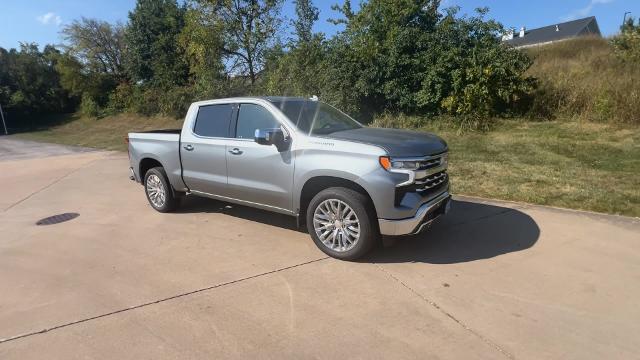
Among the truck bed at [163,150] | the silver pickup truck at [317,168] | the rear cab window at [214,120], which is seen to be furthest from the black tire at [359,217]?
the truck bed at [163,150]

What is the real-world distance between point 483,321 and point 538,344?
410 millimetres

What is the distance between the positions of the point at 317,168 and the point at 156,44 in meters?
27.7

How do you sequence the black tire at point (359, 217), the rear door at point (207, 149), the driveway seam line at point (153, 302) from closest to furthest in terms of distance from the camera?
the driveway seam line at point (153, 302)
the black tire at point (359, 217)
the rear door at point (207, 149)

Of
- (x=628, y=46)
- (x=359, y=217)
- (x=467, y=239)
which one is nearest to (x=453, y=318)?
(x=359, y=217)

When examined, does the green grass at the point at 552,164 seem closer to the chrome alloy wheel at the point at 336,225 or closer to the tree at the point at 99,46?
the chrome alloy wheel at the point at 336,225

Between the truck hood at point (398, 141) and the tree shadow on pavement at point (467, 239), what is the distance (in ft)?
3.15

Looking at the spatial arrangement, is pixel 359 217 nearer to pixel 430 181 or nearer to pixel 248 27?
pixel 430 181

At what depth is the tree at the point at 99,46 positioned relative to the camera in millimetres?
35844

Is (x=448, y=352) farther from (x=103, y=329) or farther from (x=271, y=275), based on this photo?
(x=103, y=329)

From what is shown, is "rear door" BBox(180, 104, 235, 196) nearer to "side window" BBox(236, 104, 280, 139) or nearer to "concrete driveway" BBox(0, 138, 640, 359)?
"side window" BBox(236, 104, 280, 139)

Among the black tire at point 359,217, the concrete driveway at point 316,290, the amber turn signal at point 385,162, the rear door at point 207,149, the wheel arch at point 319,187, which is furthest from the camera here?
the rear door at point 207,149

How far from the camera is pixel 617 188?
21.6 ft

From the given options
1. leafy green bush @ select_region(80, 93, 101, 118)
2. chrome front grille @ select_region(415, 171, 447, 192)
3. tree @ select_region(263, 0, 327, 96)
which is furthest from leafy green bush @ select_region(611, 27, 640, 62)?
leafy green bush @ select_region(80, 93, 101, 118)

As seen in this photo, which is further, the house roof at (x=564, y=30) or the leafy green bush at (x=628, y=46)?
the house roof at (x=564, y=30)
